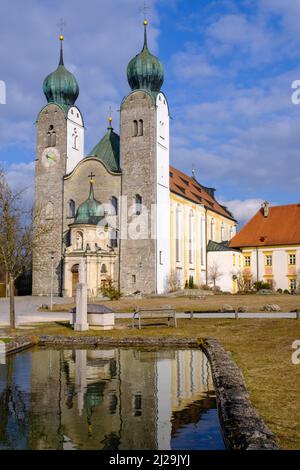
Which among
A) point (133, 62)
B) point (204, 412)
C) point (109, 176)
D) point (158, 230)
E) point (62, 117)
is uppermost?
point (133, 62)

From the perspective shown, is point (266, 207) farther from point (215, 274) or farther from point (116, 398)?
point (116, 398)

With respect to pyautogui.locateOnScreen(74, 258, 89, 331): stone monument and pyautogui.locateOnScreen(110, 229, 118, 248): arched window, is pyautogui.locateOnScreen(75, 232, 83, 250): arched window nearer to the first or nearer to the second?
pyautogui.locateOnScreen(110, 229, 118, 248): arched window

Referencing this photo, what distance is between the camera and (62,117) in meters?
54.9

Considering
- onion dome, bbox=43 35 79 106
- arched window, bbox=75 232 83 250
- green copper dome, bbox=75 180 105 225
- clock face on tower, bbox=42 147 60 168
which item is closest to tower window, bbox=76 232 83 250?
arched window, bbox=75 232 83 250

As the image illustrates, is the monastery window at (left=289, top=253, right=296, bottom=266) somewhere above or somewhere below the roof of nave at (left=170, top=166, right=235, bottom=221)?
below

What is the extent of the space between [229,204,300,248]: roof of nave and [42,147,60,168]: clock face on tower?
22013 mm

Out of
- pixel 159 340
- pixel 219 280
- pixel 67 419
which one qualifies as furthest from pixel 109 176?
pixel 67 419

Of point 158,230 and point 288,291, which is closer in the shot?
point 158,230

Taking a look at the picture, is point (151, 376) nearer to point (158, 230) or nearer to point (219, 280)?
point (158, 230)

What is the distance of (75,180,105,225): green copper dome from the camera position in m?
49.8

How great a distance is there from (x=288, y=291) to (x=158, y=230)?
16192 mm

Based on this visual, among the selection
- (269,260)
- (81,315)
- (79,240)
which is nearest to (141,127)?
(79,240)
